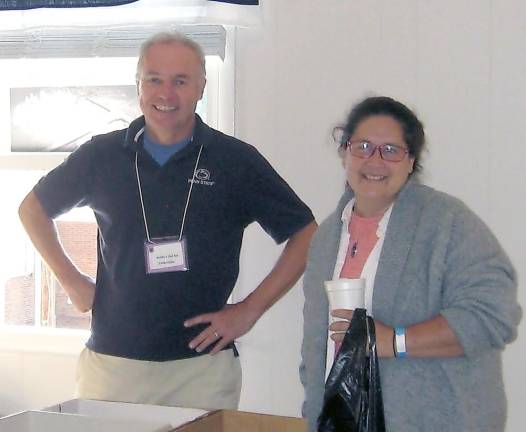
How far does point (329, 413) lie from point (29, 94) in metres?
1.99

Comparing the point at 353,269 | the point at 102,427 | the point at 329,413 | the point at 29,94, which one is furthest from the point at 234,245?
the point at 29,94

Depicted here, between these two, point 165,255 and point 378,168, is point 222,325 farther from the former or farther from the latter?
point 378,168

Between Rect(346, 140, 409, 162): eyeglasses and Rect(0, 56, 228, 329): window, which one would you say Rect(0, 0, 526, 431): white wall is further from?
Rect(346, 140, 409, 162): eyeglasses

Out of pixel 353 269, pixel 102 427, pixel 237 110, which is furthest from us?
pixel 237 110

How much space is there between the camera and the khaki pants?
216cm

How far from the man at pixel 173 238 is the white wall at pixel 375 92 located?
304 millimetres

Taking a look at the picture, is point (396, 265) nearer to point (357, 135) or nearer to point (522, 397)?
point (357, 135)

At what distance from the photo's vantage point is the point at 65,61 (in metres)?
2.90

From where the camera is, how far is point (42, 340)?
2926 millimetres

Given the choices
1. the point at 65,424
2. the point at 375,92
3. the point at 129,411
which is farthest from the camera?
the point at 375,92

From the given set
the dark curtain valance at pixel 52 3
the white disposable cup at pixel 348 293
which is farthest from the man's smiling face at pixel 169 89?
the white disposable cup at pixel 348 293

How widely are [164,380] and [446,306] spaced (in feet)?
3.12

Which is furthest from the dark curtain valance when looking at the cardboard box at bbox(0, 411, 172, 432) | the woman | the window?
the cardboard box at bbox(0, 411, 172, 432)

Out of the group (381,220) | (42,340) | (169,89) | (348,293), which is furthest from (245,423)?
(42,340)
